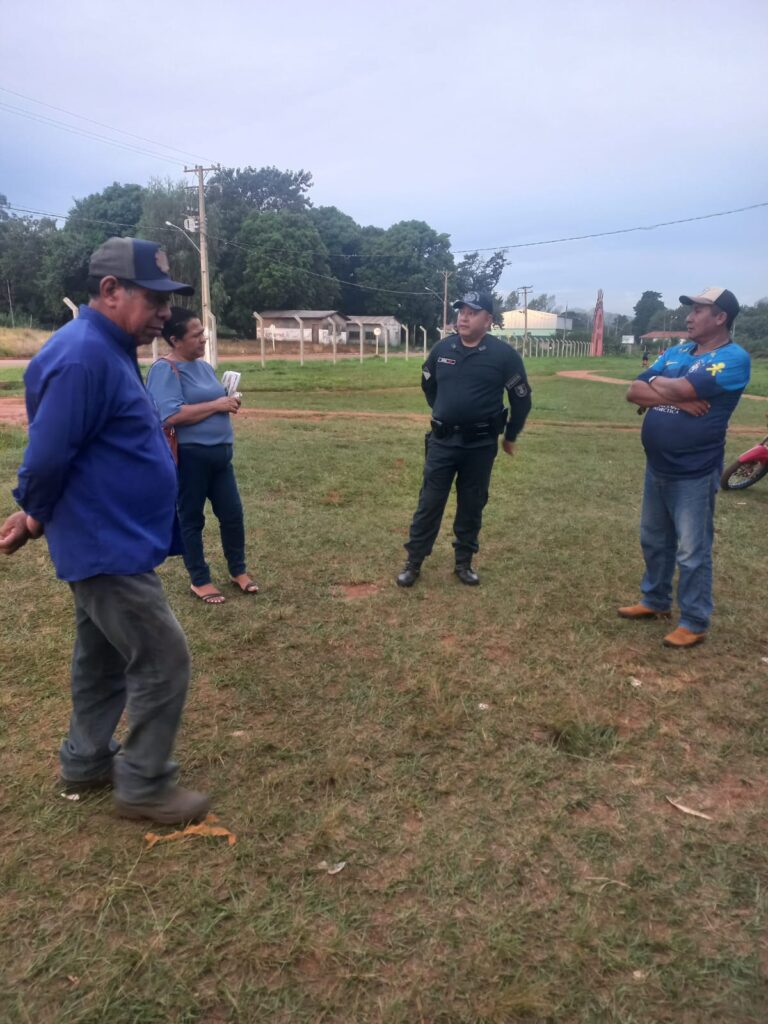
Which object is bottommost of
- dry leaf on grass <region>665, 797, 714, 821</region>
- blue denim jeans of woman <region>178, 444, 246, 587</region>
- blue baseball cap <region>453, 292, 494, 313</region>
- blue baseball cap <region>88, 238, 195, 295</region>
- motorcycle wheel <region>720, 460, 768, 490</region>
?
dry leaf on grass <region>665, 797, 714, 821</region>

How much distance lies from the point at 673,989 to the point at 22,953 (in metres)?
1.85

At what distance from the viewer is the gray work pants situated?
7.77 ft

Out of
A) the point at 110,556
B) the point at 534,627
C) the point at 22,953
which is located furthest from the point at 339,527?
the point at 22,953

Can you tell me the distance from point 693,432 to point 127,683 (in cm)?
316

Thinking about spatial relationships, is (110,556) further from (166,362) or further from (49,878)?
(166,362)

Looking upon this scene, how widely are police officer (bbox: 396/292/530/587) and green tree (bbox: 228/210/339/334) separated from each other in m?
51.6

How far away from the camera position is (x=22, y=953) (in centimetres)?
197

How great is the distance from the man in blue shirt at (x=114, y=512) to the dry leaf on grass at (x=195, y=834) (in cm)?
5

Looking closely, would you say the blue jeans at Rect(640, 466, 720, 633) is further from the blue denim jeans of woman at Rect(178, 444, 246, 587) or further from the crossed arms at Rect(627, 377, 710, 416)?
the blue denim jeans of woman at Rect(178, 444, 246, 587)

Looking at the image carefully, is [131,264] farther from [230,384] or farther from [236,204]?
[236,204]

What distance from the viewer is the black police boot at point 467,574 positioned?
496 centimetres

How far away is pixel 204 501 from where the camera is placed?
429 centimetres

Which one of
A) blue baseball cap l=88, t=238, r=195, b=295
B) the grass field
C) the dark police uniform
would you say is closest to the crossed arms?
the dark police uniform

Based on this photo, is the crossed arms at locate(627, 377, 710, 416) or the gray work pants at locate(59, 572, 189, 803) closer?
the gray work pants at locate(59, 572, 189, 803)
